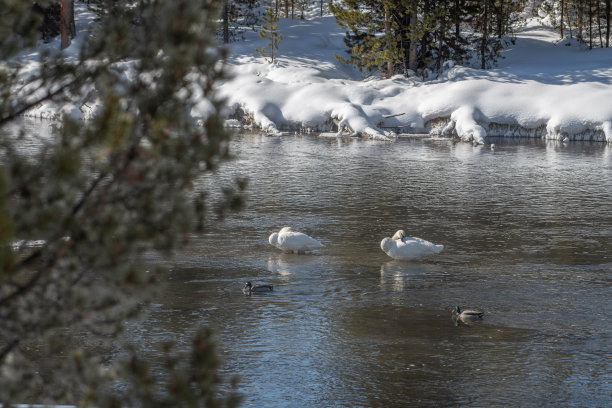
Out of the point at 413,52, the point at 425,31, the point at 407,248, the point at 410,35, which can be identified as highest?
the point at 425,31

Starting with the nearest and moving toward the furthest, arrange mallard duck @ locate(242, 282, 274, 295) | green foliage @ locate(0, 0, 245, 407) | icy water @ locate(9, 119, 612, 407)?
1. green foliage @ locate(0, 0, 245, 407)
2. icy water @ locate(9, 119, 612, 407)
3. mallard duck @ locate(242, 282, 274, 295)

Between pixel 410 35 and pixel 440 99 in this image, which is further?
pixel 410 35

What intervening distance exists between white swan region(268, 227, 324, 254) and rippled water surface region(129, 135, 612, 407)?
0.18 metres

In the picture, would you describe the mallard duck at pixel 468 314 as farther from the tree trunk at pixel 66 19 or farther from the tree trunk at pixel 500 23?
the tree trunk at pixel 500 23

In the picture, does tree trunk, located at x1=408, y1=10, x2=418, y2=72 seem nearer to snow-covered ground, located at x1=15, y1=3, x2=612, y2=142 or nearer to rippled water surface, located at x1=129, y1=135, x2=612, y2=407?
snow-covered ground, located at x1=15, y1=3, x2=612, y2=142

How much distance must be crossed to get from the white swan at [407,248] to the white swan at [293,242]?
1.09 m

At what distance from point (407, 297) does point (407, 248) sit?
5.78ft

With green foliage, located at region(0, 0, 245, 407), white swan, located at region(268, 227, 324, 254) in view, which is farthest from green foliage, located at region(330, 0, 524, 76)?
green foliage, located at region(0, 0, 245, 407)

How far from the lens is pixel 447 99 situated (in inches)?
1201

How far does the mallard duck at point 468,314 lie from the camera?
8719mm

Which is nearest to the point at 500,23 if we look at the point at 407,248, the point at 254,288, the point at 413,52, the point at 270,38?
the point at 413,52

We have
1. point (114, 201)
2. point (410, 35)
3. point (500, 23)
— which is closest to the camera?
point (114, 201)

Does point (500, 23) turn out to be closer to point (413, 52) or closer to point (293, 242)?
point (413, 52)

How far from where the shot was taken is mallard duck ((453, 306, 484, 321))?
8.72m
